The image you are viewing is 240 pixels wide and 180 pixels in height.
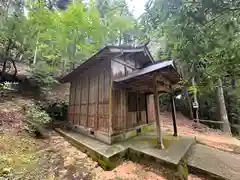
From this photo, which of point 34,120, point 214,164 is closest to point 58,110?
point 34,120

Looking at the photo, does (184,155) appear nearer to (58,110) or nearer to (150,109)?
(150,109)

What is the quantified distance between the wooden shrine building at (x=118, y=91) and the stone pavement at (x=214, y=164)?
184cm

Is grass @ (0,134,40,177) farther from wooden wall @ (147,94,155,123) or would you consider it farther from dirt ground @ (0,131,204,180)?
wooden wall @ (147,94,155,123)

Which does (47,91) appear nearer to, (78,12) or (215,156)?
(78,12)

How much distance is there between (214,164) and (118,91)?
13.8 feet

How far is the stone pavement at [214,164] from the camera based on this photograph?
144 inches

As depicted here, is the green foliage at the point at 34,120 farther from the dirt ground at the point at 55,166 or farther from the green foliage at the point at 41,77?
the green foliage at the point at 41,77

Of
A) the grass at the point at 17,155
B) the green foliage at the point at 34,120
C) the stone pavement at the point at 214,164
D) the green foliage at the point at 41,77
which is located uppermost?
the green foliage at the point at 41,77

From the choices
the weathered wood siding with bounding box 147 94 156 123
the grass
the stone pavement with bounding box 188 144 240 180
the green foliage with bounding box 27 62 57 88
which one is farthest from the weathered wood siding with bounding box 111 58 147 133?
the green foliage with bounding box 27 62 57 88

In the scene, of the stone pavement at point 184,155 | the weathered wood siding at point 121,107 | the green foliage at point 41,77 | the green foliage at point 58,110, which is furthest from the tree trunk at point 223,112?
the green foliage at point 41,77

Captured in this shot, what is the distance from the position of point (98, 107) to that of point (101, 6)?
1448cm

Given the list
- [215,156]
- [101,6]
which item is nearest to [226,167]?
[215,156]

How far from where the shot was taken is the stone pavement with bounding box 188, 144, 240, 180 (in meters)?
3.66

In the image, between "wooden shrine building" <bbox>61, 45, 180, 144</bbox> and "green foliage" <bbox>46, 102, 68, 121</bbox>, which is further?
"green foliage" <bbox>46, 102, 68, 121</bbox>
